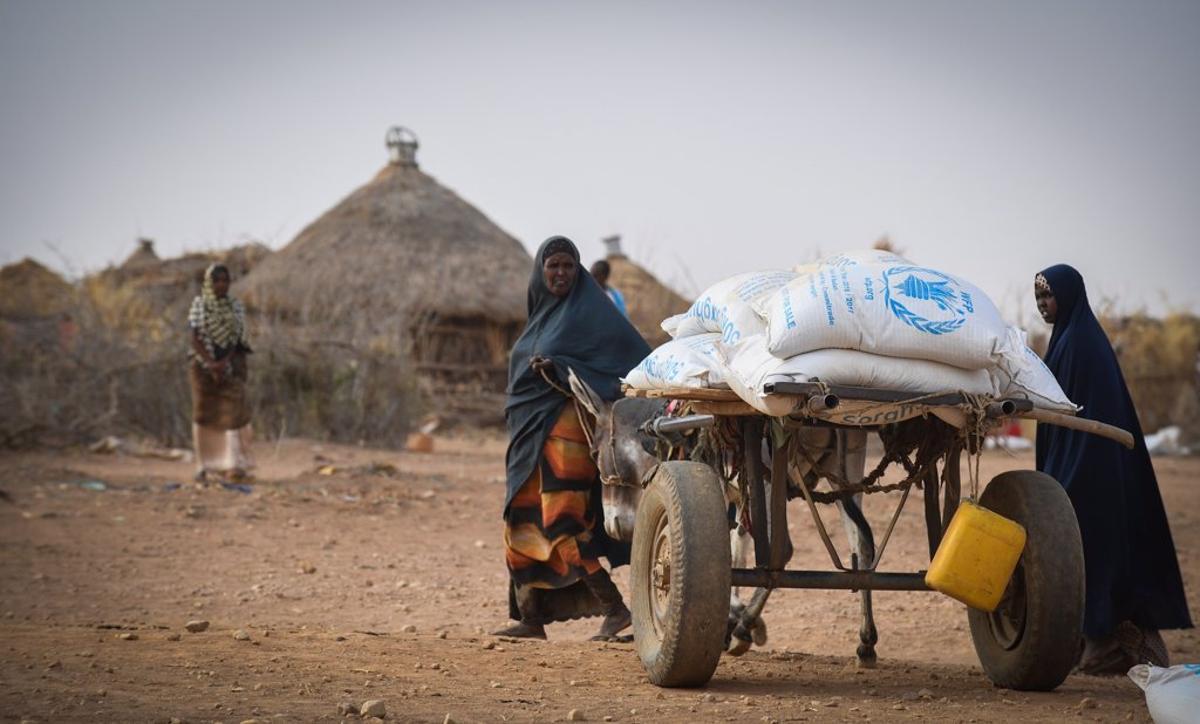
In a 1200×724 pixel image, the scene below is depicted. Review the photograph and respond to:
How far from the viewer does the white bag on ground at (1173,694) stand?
138 inches

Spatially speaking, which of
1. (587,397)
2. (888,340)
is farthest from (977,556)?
(587,397)

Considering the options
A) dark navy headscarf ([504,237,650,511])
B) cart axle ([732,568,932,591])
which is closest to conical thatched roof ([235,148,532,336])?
dark navy headscarf ([504,237,650,511])

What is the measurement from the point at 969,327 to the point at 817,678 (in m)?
1.58

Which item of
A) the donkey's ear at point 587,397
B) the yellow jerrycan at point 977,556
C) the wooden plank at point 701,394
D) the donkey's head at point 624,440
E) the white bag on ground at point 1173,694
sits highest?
the wooden plank at point 701,394

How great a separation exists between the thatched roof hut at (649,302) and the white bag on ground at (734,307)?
11.9 meters

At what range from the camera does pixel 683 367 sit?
4.47 m

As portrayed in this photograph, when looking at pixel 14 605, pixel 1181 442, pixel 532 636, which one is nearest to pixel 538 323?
pixel 532 636

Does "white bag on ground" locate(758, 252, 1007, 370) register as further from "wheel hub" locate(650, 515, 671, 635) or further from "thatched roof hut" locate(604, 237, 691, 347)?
"thatched roof hut" locate(604, 237, 691, 347)

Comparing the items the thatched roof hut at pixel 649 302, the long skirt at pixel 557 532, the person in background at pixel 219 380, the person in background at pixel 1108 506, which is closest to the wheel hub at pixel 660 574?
the long skirt at pixel 557 532

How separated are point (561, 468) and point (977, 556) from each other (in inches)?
98.8

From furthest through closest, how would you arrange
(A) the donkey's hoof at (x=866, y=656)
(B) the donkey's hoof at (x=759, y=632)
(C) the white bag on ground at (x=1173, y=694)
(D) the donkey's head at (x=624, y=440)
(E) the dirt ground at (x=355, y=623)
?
(B) the donkey's hoof at (x=759, y=632)
(D) the donkey's head at (x=624, y=440)
(A) the donkey's hoof at (x=866, y=656)
(E) the dirt ground at (x=355, y=623)
(C) the white bag on ground at (x=1173, y=694)

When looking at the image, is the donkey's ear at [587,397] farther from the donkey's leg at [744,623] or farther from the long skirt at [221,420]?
the long skirt at [221,420]

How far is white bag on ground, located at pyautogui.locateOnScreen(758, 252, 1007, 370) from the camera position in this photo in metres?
3.94

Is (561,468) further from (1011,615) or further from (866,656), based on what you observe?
(1011,615)
